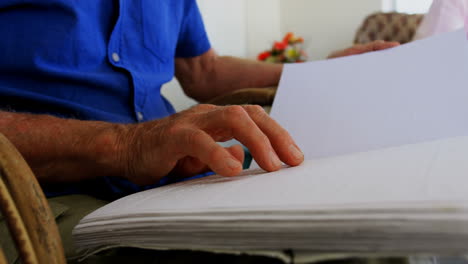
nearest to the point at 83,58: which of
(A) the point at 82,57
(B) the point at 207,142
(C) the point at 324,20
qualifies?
(A) the point at 82,57

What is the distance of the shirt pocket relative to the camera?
2.44ft

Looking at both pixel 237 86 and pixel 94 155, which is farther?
pixel 237 86

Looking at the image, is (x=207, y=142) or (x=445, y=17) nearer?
(x=207, y=142)

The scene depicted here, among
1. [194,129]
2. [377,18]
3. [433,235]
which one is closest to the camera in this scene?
[433,235]

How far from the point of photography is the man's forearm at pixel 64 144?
1.50ft

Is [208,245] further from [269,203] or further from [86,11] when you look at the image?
[86,11]

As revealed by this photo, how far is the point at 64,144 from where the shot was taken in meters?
0.46

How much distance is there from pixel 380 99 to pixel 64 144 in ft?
1.32

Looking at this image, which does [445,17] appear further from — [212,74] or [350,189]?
[350,189]

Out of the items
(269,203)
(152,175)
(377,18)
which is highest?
(269,203)

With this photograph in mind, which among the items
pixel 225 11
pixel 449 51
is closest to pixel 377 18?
pixel 225 11

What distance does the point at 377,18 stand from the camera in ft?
9.99

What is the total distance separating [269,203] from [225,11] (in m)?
2.59

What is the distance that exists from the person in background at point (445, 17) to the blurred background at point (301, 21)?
1.77 meters
